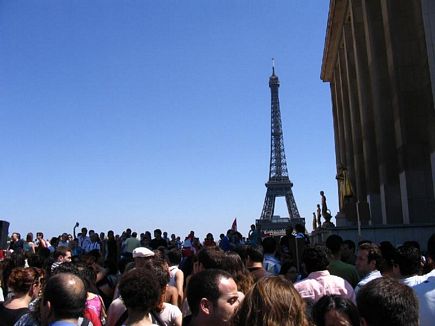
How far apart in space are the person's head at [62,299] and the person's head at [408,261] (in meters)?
3.51

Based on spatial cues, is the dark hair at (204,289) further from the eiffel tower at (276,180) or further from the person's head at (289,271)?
the eiffel tower at (276,180)

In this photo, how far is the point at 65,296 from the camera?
412 centimetres

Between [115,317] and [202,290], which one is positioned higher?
[202,290]

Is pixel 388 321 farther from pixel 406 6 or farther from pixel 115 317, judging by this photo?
pixel 406 6

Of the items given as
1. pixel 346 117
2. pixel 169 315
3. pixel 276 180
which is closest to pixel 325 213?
pixel 346 117

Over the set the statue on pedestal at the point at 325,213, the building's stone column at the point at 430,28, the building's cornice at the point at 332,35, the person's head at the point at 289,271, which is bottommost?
the person's head at the point at 289,271

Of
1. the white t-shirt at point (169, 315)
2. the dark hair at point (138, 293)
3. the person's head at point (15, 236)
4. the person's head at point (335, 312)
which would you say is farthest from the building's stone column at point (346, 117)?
the person's head at point (335, 312)

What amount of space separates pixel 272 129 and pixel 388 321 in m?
116

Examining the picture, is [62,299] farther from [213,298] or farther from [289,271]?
[289,271]

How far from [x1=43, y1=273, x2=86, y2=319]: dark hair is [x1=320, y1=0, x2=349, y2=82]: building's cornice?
114 ft

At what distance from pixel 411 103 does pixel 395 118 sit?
5.30ft

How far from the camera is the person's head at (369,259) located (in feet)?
22.9

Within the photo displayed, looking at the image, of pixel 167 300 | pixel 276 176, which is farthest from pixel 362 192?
pixel 276 176

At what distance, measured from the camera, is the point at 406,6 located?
23.6 m
